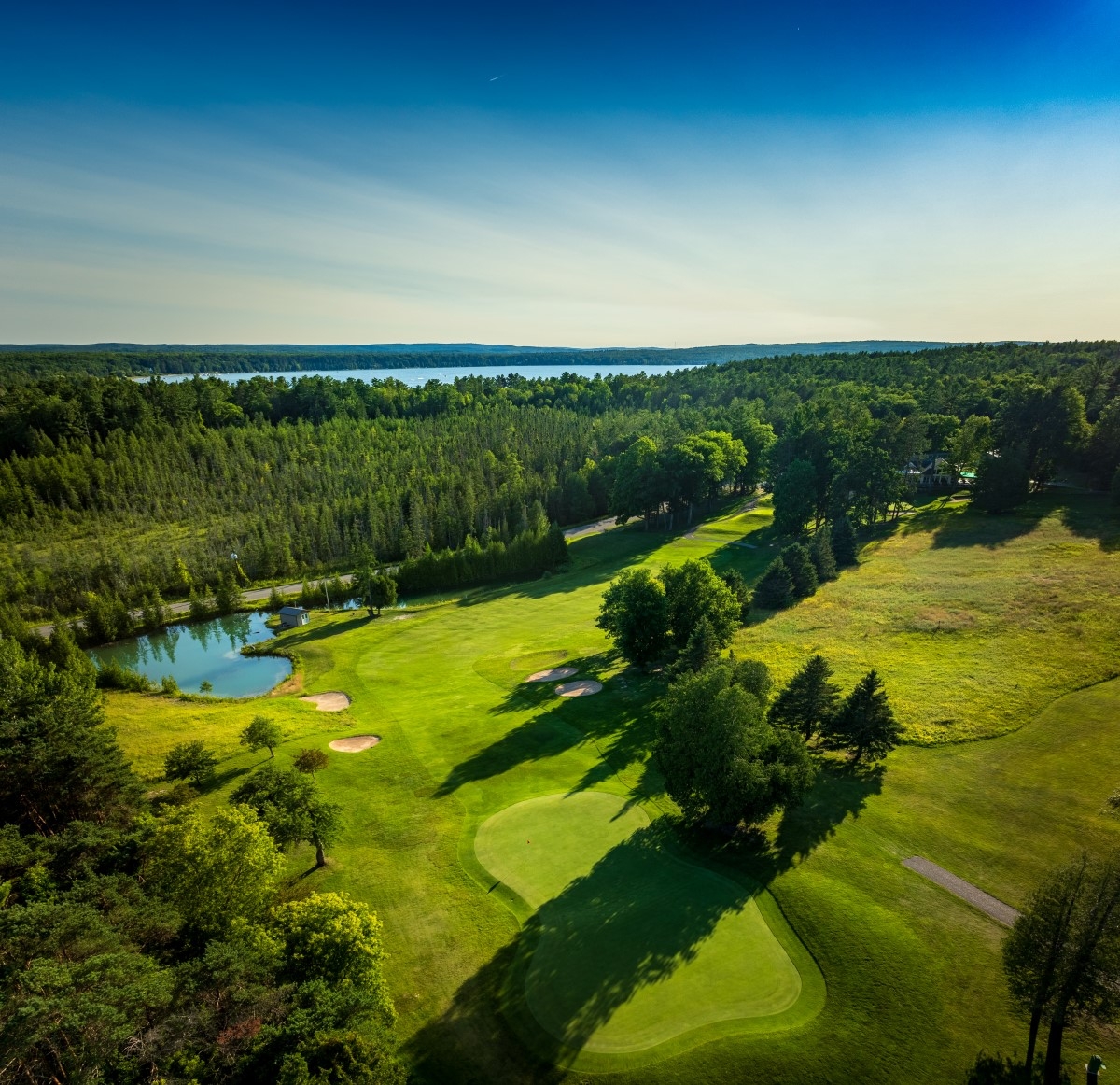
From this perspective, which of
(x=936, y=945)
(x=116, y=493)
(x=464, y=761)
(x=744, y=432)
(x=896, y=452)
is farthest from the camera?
(x=744, y=432)

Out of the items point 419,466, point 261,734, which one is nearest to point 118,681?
point 261,734

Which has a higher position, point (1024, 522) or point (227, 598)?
point (1024, 522)

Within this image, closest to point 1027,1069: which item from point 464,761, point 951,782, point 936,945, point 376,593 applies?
point 936,945

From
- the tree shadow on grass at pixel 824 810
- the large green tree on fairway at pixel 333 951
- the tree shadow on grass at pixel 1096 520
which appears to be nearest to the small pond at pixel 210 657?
the large green tree on fairway at pixel 333 951

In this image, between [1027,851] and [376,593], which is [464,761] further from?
[376,593]

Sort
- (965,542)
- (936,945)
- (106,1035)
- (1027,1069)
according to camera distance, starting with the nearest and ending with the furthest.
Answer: (106,1035)
(1027,1069)
(936,945)
(965,542)

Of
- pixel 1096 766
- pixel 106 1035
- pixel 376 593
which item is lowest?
pixel 376 593

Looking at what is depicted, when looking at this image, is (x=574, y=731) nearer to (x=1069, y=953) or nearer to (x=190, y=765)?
(x=190, y=765)

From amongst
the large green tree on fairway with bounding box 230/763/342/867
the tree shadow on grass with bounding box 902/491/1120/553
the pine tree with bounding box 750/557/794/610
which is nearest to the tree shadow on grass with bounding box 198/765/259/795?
the large green tree on fairway with bounding box 230/763/342/867

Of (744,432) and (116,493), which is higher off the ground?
(744,432)
